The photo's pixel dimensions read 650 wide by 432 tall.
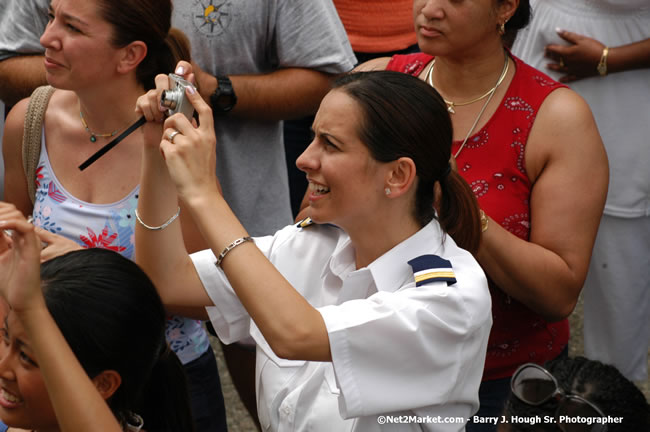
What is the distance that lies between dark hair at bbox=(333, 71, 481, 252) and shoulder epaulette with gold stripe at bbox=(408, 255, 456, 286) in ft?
0.58

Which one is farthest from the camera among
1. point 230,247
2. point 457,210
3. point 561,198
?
point 561,198

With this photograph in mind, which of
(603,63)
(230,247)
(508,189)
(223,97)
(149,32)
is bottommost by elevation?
(603,63)

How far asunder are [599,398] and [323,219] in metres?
0.68

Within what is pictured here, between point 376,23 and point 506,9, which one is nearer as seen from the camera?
point 506,9

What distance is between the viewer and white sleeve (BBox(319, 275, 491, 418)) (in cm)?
177

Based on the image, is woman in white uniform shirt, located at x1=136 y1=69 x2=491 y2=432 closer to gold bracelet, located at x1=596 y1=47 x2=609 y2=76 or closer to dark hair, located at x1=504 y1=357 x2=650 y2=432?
dark hair, located at x1=504 y1=357 x2=650 y2=432

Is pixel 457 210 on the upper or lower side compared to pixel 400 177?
lower

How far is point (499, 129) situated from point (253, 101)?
0.90m

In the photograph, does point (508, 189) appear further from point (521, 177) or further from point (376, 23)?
point (376, 23)

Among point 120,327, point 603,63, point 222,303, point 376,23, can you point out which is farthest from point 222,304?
point 376,23

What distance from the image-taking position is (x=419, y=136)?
1.97 meters

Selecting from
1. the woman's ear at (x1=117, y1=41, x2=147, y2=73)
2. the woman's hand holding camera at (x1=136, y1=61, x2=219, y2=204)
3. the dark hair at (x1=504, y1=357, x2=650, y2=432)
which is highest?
the woman's hand holding camera at (x1=136, y1=61, x2=219, y2=204)

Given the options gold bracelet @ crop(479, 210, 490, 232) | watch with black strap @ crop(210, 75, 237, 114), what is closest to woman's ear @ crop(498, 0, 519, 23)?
gold bracelet @ crop(479, 210, 490, 232)

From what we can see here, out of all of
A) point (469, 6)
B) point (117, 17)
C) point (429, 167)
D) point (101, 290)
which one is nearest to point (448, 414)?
point (429, 167)
